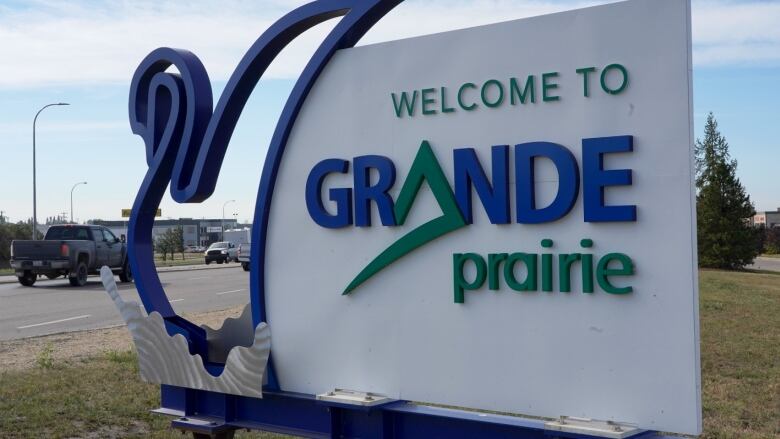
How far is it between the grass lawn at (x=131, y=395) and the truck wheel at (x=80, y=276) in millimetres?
17157

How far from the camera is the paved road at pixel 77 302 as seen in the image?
663 inches

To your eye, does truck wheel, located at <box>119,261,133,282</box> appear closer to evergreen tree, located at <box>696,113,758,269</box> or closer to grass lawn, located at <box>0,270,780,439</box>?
grass lawn, located at <box>0,270,780,439</box>

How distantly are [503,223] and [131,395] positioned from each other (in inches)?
222

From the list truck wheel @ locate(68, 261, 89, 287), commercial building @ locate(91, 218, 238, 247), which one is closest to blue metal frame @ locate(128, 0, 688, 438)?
truck wheel @ locate(68, 261, 89, 287)

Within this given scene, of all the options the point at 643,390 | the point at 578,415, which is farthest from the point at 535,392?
the point at 643,390

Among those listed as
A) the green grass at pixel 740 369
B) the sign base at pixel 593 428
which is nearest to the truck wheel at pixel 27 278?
the green grass at pixel 740 369

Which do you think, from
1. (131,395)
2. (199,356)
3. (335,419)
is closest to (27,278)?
(131,395)

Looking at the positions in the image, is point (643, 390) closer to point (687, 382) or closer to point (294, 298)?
point (687, 382)

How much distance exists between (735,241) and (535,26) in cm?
4258

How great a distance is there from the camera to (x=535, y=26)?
4.92m

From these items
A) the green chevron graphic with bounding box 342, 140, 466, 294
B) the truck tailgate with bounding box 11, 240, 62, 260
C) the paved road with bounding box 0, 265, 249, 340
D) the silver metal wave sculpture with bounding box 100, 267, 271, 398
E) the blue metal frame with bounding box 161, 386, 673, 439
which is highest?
the green chevron graphic with bounding box 342, 140, 466, 294

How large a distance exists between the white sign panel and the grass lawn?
2479 mm

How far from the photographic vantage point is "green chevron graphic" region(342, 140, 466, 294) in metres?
5.19

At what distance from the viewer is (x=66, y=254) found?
27875 mm
